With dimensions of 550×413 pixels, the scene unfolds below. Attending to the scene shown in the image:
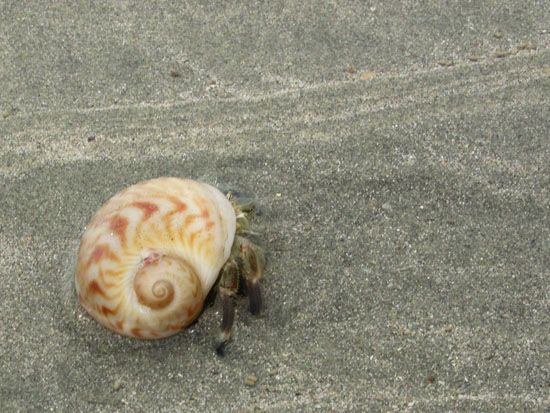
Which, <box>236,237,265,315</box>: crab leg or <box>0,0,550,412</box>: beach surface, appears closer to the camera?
<box>0,0,550,412</box>: beach surface

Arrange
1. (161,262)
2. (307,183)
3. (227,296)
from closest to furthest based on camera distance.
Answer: (161,262) → (227,296) → (307,183)

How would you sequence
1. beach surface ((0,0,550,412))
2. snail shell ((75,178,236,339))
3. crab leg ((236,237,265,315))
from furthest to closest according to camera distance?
crab leg ((236,237,265,315))
beach surface ((0,0,550,412))
snail shell ((75,178,236,339))

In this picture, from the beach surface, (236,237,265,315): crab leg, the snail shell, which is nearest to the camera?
the snail shell

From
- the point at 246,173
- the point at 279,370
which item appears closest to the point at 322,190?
the point at 246,173

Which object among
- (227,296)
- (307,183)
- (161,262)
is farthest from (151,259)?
(307,183)

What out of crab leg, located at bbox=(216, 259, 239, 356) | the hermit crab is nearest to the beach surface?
crab leg, located at bbox=(216, 259, 239, 356)

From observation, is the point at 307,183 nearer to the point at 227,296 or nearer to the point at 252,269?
the point at 252,269

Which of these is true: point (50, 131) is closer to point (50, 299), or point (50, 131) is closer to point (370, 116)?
point (50, 299)

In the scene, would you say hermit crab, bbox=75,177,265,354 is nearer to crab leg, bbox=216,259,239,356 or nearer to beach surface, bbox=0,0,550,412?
crab leg, bbox=216,259,239,356
